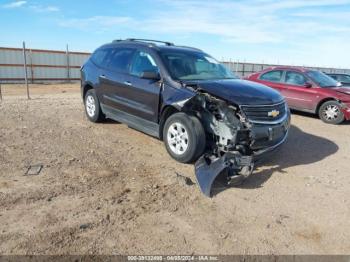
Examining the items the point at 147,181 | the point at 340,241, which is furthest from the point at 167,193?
the point at 340,241

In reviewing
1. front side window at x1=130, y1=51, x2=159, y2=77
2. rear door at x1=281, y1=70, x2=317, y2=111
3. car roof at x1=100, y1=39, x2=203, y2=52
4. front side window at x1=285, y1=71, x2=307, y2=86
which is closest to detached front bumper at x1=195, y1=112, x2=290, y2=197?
front side window at x1=130, y1=51, x2=159, y2=77

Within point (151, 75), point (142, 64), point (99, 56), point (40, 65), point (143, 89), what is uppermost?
point (99, 56)

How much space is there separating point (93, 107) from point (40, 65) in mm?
16747

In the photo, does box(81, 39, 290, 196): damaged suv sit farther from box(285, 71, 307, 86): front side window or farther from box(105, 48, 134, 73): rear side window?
box(285, 71, 307, 86): front side window

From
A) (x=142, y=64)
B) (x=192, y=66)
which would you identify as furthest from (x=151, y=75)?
(x=192, y=66)

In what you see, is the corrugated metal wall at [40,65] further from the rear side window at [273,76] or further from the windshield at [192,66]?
the windshield at [192,66]

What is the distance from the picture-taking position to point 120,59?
20.7 feet

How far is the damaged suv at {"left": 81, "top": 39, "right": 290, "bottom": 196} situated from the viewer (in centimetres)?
454

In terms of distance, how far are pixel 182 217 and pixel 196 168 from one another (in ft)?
3.56

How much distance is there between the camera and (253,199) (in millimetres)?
4039

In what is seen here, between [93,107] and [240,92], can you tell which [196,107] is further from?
[93,107]

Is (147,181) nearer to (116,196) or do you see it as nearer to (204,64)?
(116,196)

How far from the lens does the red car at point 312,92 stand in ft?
29.7

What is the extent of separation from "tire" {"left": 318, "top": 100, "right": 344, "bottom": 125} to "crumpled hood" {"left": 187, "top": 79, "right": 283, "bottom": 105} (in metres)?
4.72
